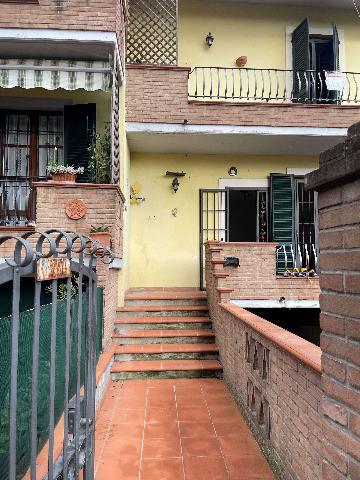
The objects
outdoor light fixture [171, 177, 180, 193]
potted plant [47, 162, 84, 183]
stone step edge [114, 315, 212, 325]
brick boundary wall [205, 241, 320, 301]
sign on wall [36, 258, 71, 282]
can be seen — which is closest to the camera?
sign on wall [36, 258, 71, 282]

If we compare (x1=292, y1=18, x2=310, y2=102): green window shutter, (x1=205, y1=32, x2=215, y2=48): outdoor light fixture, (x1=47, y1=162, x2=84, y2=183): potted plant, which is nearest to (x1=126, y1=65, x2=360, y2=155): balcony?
(x1=292, y1=18, x2=310, y2=102): green window shutter

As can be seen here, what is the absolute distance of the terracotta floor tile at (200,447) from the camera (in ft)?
12.5

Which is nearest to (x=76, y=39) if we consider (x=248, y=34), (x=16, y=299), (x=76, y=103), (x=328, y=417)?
(x=76, y=103)

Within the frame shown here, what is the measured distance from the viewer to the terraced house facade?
13.8ft

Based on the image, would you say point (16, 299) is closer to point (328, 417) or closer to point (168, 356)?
point (328, 417)

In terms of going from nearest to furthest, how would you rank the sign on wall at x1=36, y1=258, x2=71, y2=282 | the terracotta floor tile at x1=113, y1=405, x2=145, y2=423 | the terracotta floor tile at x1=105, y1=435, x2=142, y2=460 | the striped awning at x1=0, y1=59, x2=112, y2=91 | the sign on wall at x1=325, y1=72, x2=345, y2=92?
1. the sign on wall at x1=36, y1=258, x2=71, y2=282
2. the terracotta floor tile at x1=105, y1=435, x2=142, y2=460
3. the terracotta floor tile at x1=113, y1=405, x2=145, y2=423
4. the striped awning at x1=0, y1=59, x2=112, y2=91
5. the sign on wall at x1=325, y1=72, x2=345, y2=92

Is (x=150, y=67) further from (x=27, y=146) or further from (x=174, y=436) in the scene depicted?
(x=174, y=436)

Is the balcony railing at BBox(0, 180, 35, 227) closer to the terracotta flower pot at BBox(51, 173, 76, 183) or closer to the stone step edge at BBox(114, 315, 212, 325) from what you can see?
the terracotta flower pot at BBox(51, 173, 76, 183)

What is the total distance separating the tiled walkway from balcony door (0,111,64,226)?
16.5ft

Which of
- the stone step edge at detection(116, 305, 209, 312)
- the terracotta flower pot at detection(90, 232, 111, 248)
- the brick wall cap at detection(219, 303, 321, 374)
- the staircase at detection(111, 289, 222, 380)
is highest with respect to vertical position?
the terracotta flower pot at detection(90, 232, 111, 248)

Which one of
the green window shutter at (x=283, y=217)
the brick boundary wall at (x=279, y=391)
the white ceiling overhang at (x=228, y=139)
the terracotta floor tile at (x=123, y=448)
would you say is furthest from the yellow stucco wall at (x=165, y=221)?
the terracotta floor tile at (x=123, y=448)

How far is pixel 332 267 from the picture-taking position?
162cm

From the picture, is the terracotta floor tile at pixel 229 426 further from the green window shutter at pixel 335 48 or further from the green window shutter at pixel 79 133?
the green window shutter at pixel 335 48

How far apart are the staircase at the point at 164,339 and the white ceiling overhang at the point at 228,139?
11.3 feet
